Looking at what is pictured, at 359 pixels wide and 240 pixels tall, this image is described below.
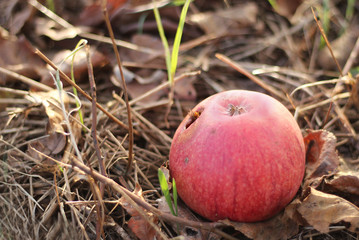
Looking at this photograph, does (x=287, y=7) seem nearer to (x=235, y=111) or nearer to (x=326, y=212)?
(x=235, y=111)

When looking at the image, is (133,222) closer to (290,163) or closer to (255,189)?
(255,189)

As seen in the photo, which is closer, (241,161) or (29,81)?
(241,161)

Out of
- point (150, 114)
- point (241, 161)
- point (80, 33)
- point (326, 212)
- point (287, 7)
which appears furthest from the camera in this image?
point (287, 7)

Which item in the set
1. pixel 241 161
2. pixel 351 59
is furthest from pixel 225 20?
pixel 241 161

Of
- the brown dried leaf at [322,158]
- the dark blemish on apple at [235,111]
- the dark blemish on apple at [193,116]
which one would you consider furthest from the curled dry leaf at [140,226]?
the brown dried leaf at [322,158]

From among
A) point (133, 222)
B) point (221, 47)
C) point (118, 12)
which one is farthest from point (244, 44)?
point (133, 222)

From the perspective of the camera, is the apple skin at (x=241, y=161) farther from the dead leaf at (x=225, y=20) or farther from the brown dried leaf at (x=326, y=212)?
the dead leaf at (x=225, y=20)
